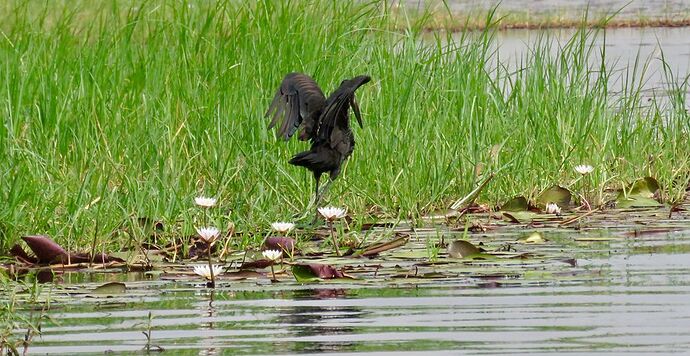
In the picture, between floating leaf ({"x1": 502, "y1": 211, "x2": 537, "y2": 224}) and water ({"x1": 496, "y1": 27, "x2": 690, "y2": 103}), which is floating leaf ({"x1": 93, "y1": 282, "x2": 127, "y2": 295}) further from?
water ({"x1": 496, "y1": 27, "x2": 690, "y2": 103})

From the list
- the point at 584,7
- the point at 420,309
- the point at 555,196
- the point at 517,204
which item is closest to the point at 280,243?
the point at 420,309

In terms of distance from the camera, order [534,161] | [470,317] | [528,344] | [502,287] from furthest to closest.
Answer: [534,161] < [502,287] < [470,317] < [528,344]

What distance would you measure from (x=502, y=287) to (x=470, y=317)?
0.63 m

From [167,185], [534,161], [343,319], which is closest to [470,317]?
[343,319]

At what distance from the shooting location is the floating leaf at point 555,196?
7.55 m

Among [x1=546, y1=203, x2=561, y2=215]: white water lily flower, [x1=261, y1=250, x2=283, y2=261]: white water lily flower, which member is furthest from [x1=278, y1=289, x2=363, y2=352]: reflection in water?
[x1=546, y1=203, x2=561, y2=215]: white water lily flower

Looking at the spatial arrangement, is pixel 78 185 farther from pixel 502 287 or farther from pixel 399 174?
pixel 502 287

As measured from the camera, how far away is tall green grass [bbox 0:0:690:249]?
6.70 metres

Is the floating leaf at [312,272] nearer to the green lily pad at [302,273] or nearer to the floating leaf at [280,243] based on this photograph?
the green lily pad at [302,273]

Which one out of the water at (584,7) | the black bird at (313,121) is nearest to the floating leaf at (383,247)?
the black bird at (313,121)

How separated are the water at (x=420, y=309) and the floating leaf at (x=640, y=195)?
1.31m

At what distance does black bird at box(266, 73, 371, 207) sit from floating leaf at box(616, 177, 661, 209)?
4.72 ft

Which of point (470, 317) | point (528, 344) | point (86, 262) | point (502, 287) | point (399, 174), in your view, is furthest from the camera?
point (399, 174)

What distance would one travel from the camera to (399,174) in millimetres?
7262
